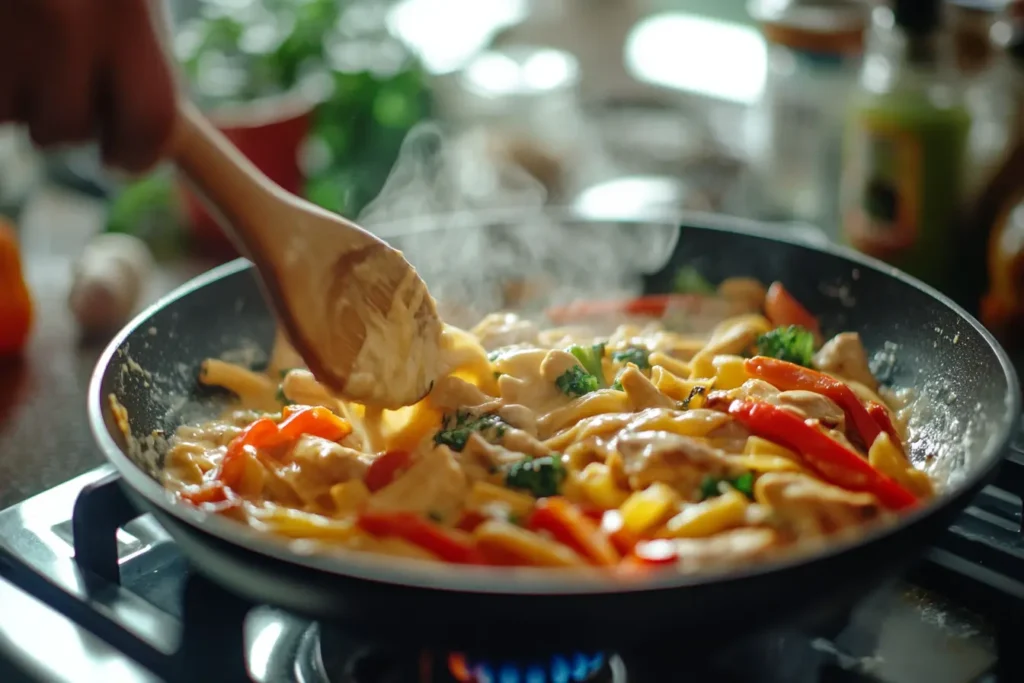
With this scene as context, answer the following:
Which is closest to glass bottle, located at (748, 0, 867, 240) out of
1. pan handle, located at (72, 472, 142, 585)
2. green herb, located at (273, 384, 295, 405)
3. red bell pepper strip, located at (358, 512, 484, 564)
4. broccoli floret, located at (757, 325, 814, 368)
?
broccoli floret, located at (757, 325, 814, 368)

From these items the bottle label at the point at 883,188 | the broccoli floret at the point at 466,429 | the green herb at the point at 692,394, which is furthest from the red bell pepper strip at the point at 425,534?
the bottle label at the point at 883,188

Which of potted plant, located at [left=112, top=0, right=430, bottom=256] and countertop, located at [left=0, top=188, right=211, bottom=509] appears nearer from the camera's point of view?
countertop, located at [left=0, top=188, right=211, bottom=509]

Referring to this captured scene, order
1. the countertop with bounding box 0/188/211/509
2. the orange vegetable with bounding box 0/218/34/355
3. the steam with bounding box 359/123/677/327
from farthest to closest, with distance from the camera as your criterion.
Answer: the orange vegetable with bounding box 0/218/34/355, the steam with bounding box 359/123/677/327, the countertop with bounding box 0/188/211/509

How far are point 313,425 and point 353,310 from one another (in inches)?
7.5

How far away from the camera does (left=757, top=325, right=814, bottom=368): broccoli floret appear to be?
1.79m

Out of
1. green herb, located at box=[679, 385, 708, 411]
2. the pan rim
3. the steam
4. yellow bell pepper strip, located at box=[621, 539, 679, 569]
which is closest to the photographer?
the pan rim

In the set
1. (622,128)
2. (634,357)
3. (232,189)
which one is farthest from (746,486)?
(622,128)

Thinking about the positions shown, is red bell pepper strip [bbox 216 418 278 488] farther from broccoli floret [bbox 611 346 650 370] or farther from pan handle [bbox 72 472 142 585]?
broccoli floret [bbox 611 346 650 370]

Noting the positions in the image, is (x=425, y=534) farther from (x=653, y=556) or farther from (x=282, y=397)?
(x=282, y=397)

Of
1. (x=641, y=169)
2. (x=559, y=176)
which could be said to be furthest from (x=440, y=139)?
(x=641, y=169)

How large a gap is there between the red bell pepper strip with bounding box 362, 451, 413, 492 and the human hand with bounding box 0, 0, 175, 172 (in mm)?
512

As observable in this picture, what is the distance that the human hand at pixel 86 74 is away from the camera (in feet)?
4.02

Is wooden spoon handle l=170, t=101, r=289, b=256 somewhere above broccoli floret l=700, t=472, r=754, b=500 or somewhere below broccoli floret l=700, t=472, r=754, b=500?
→ above

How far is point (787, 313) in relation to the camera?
77.7 inches
